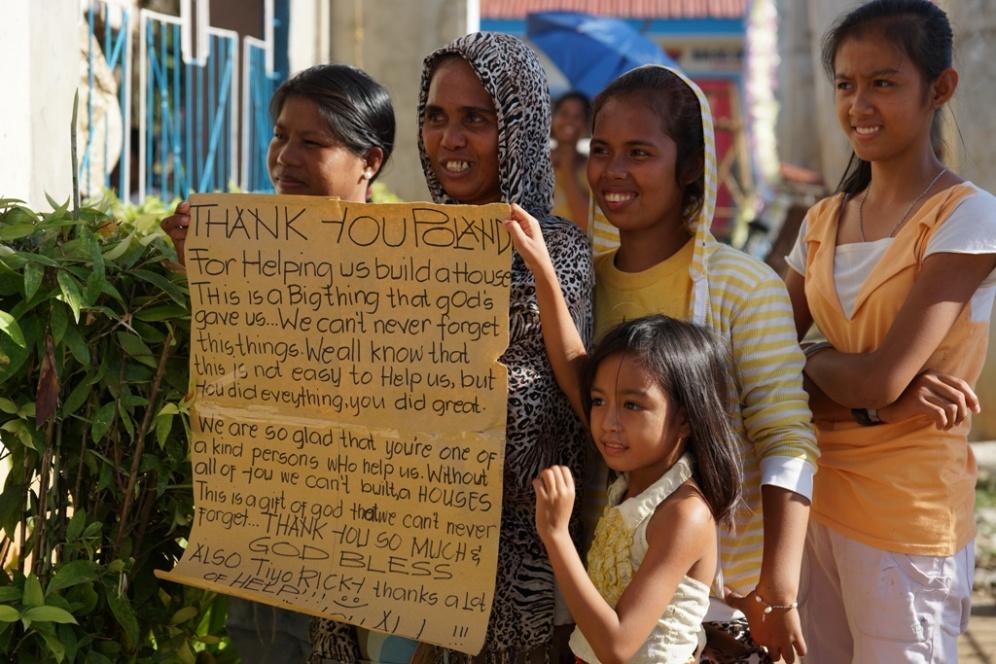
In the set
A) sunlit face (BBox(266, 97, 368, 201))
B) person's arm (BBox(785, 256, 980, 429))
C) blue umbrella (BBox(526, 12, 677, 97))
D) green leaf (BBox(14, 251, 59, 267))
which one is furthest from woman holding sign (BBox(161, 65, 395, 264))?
blue umbrella (BBox(526, 12, 677, 97))

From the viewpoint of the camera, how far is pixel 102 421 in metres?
2.42

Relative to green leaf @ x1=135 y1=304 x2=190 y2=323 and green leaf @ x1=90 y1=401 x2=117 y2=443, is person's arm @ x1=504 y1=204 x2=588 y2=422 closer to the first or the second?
green leaf @ x1=135 y1=304 x2=190 y2=323

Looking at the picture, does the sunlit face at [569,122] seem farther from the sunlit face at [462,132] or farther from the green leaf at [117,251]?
the green leaf at [117,251]

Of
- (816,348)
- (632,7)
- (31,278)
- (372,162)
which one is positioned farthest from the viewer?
(632,7)

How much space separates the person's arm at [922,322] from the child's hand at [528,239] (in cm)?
72

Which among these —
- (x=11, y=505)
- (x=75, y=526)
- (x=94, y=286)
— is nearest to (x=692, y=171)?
(x=94, y=286)

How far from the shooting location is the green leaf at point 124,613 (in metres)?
2.46

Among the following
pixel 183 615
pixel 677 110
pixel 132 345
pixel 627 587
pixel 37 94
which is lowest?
pixel 183 615

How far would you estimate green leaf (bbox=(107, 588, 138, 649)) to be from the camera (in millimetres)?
2463

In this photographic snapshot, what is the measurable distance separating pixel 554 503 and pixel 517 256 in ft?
1.85

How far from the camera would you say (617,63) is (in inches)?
323

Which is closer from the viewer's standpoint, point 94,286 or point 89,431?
point 94,286

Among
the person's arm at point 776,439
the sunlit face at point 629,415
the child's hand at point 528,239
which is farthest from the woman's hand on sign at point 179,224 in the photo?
the person's arm at point 776,439

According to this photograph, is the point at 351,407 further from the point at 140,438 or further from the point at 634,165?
the point at 634,165
